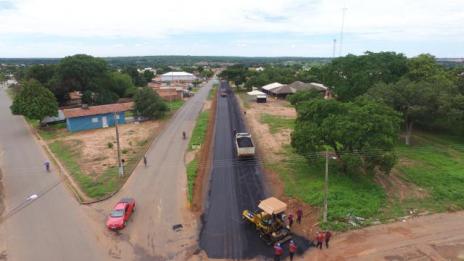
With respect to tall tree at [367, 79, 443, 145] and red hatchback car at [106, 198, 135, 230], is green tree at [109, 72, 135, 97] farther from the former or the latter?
tall tree at [367, 79, 443, 145]

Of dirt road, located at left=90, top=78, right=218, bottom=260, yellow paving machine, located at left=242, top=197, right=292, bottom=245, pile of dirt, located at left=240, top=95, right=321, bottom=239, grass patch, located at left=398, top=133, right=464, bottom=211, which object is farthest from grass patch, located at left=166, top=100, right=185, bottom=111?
yellow paving machine, located at left=242, top=197, right=292, bottom=245

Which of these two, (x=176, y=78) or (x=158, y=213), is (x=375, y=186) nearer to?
(x=158, y=213)

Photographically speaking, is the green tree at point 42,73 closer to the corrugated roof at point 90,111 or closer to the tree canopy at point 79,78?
the tree canopy at point 79,78

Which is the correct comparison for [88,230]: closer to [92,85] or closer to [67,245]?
[67,245]

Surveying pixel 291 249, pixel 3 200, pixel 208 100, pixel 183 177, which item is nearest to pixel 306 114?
pixel 183 177

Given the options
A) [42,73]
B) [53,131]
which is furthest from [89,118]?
[42,73]
